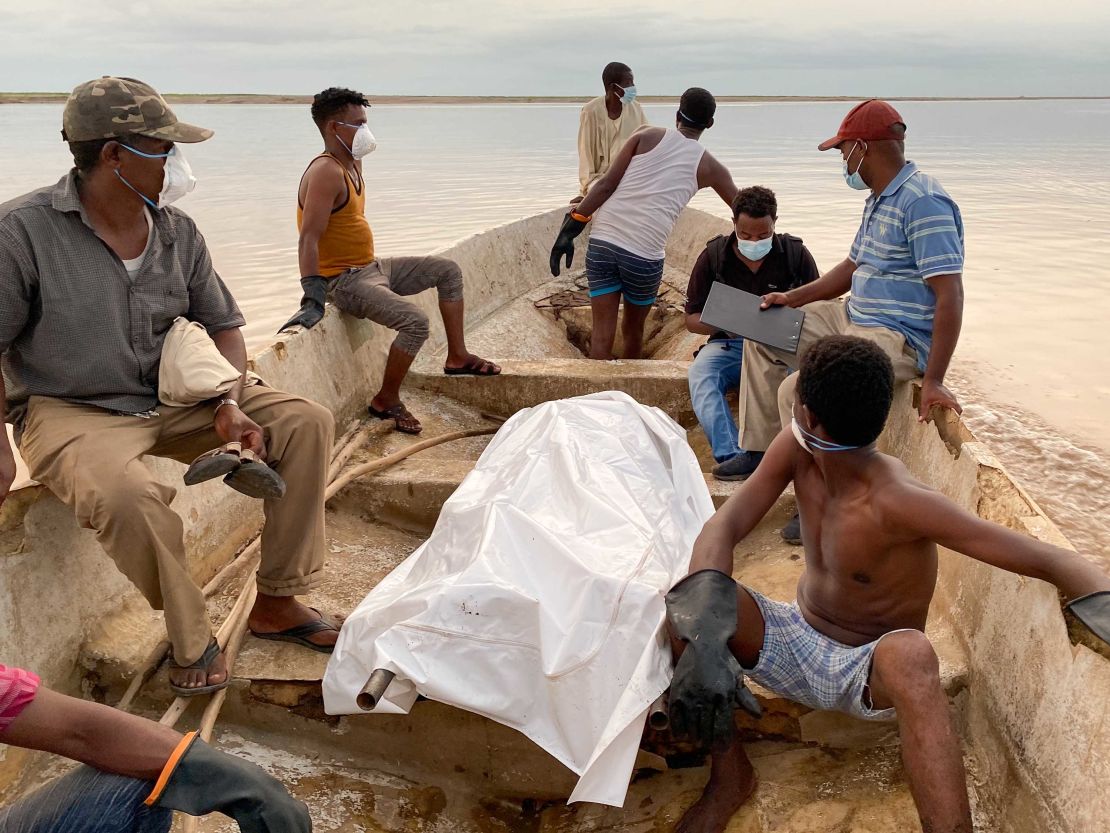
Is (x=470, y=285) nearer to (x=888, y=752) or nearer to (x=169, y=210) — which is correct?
(x=169, y=210)

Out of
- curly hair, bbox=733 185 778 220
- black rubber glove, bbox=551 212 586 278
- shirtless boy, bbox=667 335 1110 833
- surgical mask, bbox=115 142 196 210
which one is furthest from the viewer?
black rubber glove, bbox=551 212 586 278

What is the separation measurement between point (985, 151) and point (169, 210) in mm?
30780

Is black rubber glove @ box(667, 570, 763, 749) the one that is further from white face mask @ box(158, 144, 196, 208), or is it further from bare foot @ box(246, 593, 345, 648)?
white face mask @ box(158, 144, 196, 208)

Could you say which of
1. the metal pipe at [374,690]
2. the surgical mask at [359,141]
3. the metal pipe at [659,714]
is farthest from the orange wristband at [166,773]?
the surgical mask at [359,141]

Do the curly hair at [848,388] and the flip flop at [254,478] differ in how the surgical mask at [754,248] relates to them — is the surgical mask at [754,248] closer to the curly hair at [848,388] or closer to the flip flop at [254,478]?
the curly hair at [848,388]

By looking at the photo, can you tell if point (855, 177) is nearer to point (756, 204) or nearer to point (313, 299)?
point (756, 204)

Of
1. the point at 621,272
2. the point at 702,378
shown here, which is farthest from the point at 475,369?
the point at 702,378

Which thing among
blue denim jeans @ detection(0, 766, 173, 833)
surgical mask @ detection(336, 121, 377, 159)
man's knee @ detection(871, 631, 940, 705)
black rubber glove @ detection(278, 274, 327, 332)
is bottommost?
blue denim jeans @ detection(0, 766, 173, 833)

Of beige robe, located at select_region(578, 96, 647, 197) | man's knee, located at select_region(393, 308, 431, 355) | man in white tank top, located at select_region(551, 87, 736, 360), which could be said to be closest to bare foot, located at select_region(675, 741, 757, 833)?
man's knee, located at select_region(393, 308, 431, 355)

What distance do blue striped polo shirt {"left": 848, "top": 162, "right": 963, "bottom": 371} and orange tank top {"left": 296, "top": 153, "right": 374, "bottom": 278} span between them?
7.30 ft


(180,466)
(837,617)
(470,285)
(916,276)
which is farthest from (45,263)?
(470,285)

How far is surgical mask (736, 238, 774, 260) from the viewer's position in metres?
3.84

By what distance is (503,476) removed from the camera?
2748mm

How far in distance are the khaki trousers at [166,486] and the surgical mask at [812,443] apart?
1.33 meters
